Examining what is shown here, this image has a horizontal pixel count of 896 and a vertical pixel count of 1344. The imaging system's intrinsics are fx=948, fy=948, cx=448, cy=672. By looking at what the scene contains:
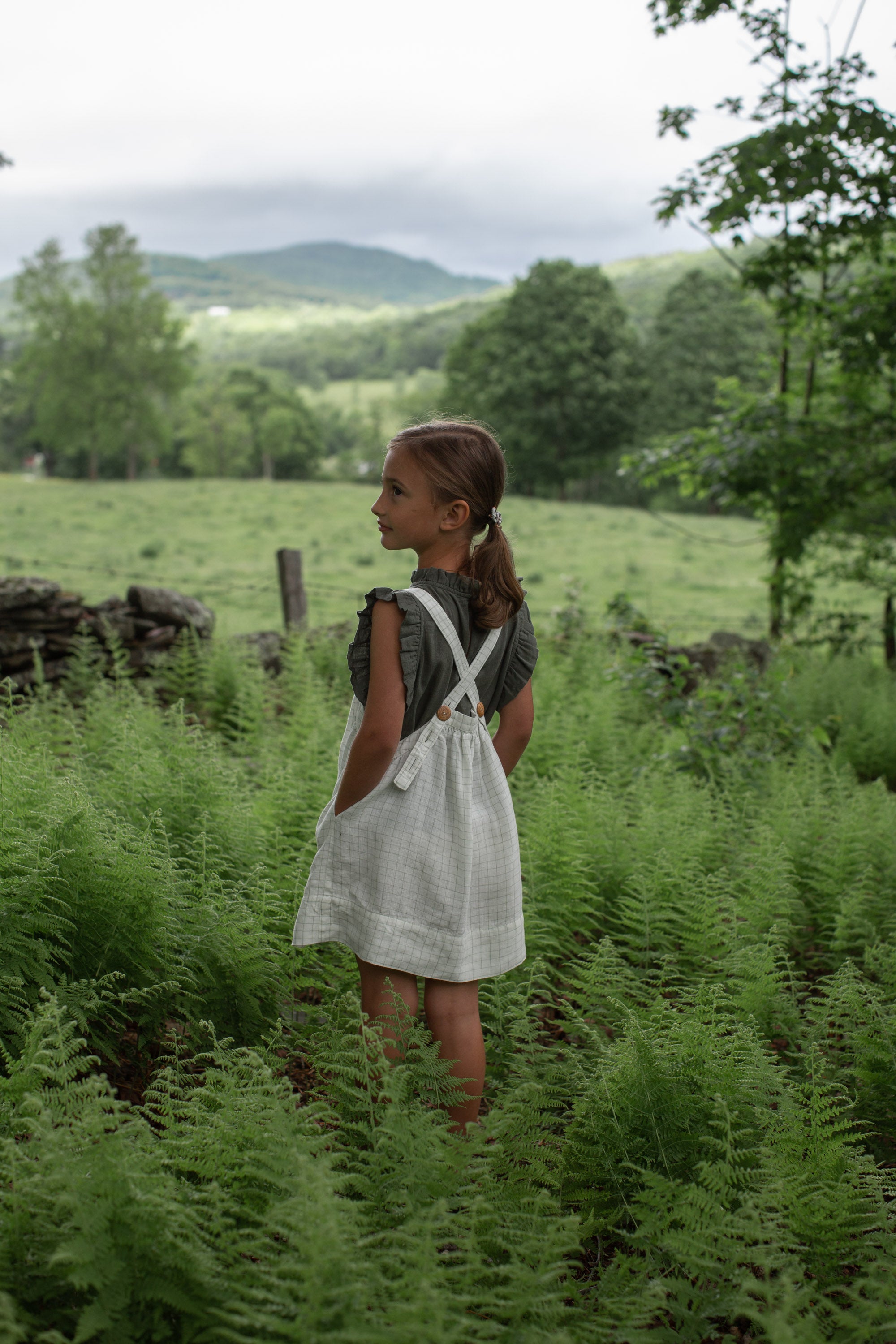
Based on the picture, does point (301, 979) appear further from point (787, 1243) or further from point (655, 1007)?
point (787, 1243)

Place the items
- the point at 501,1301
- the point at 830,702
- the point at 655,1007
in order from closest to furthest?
the point at 501,1301
the point at 655,1007
the point at 830,702

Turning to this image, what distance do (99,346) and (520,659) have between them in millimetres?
55822

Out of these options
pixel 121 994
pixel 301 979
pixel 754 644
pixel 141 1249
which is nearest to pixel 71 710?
pixel 301 979

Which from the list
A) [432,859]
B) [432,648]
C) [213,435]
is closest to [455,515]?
[432,648]

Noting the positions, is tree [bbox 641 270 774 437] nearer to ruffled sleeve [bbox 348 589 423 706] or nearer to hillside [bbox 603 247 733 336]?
hillside [bbox 603 247 733 336]

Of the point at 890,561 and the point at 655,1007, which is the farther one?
the point at 890,561

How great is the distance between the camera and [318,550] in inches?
1019

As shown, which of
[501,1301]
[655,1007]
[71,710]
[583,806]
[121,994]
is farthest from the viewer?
[71,710]

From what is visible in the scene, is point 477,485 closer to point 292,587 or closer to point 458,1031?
point 458,1031

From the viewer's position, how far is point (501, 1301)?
6.31 ft

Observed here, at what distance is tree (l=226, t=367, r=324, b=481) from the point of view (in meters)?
77.1

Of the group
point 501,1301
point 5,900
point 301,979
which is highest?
point 5,900

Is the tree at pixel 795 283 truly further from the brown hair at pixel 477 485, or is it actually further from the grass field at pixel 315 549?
the brown hair at pixel 477 485

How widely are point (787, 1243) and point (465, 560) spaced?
2.06 meters
